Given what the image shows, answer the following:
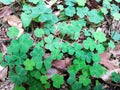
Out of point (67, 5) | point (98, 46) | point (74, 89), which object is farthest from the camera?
point (67, 5)

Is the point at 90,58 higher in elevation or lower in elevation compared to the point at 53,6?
lower

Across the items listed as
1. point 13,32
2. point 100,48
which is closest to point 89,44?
point 100,48

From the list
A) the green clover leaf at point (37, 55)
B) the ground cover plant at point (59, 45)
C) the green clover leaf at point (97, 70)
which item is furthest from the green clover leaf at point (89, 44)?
the green clover leaf at point (37, 55)

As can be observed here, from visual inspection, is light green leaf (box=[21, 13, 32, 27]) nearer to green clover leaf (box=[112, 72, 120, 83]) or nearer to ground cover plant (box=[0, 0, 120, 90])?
ground cover plant (box=[0, 0, 120, 90])

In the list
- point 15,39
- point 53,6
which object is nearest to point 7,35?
point 15,39

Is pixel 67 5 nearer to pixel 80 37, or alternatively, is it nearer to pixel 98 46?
pixel 80 37

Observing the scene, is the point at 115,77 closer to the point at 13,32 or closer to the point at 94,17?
the point at 94,17

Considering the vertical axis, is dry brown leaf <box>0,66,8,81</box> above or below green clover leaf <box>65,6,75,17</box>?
below

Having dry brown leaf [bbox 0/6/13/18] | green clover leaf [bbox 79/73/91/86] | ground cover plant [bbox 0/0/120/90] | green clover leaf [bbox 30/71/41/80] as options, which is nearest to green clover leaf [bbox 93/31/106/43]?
ground cover plant [bbox 0/0/120/90]

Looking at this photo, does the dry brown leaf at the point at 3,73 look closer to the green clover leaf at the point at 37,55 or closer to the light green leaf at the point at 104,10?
the green clover leaf at the point at 37,55
